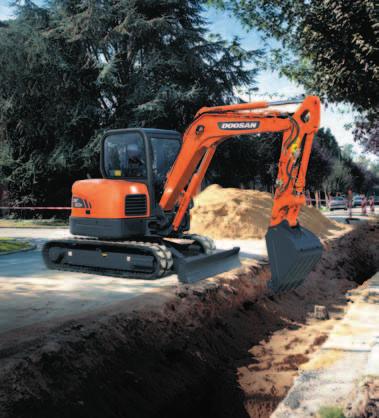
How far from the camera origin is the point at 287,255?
7.39 meters

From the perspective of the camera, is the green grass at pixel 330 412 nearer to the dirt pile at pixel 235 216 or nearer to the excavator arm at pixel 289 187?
the excavator arm at pixel 289 187

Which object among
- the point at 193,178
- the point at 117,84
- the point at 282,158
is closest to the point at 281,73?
the point at 117,84

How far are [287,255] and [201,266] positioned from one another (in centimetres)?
269

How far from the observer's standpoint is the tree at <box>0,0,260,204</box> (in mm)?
26922

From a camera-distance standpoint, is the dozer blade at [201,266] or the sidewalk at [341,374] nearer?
the sidewalk at [341,374]

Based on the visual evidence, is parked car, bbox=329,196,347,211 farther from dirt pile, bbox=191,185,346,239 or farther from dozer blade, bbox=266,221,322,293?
dozer blade, bbox=266,221,322,293

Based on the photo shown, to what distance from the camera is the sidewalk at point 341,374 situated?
15.5ft

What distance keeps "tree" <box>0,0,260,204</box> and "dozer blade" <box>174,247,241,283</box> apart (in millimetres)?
16710

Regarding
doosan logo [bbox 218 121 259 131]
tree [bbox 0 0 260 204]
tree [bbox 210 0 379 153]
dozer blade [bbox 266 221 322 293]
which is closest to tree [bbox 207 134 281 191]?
tree [bbox 0 0 260 204]

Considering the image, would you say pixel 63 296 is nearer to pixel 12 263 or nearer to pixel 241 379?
pixel 241 379

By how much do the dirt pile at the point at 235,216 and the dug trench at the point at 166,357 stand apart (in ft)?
25.0

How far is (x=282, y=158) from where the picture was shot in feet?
25.5

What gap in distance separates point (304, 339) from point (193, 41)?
22733 mm

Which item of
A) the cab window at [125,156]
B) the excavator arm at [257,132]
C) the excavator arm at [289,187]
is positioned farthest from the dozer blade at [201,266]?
the excavator arm at [289,187]
